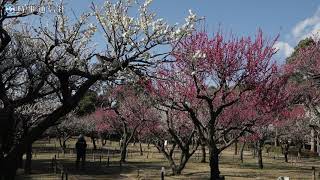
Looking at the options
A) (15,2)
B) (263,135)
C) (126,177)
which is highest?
(15,2)

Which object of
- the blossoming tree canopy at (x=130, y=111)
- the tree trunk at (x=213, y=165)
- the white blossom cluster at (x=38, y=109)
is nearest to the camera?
the tree trunk at (x=213, y=165)

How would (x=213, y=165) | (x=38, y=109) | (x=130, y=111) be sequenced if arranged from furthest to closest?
(x=130, y=111), (x=38, y=109), (x=213, y=165)

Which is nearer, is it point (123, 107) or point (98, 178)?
point (98, 178)

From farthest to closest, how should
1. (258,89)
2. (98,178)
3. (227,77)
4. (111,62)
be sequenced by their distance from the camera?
1. (98,178)
2. (258,89)
3. (227,77)
4. (111,62)

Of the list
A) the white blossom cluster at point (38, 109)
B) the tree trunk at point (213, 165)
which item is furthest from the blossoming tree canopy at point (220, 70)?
the white blossom cluster at point (38, 109)

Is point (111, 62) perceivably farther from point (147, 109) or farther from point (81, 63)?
point (147, 109)

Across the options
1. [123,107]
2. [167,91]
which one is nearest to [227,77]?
[167,91]

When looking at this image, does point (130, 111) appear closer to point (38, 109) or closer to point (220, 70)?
point (38, 109)

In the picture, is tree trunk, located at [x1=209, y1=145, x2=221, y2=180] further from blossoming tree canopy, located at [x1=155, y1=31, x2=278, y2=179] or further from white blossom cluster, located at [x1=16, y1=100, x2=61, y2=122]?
white blossom cluster, located at [x1=16, y1=100, x2=61, y2=122]

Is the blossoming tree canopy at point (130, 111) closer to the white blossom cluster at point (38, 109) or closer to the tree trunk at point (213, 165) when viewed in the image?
the white blossom cluster at point (38, 109)

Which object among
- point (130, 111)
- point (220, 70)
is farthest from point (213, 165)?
point (130, 111)

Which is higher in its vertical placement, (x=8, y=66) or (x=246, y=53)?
(x=246, y=53)

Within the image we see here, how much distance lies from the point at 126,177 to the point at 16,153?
42.5 ft

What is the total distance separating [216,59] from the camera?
21.1 meters
